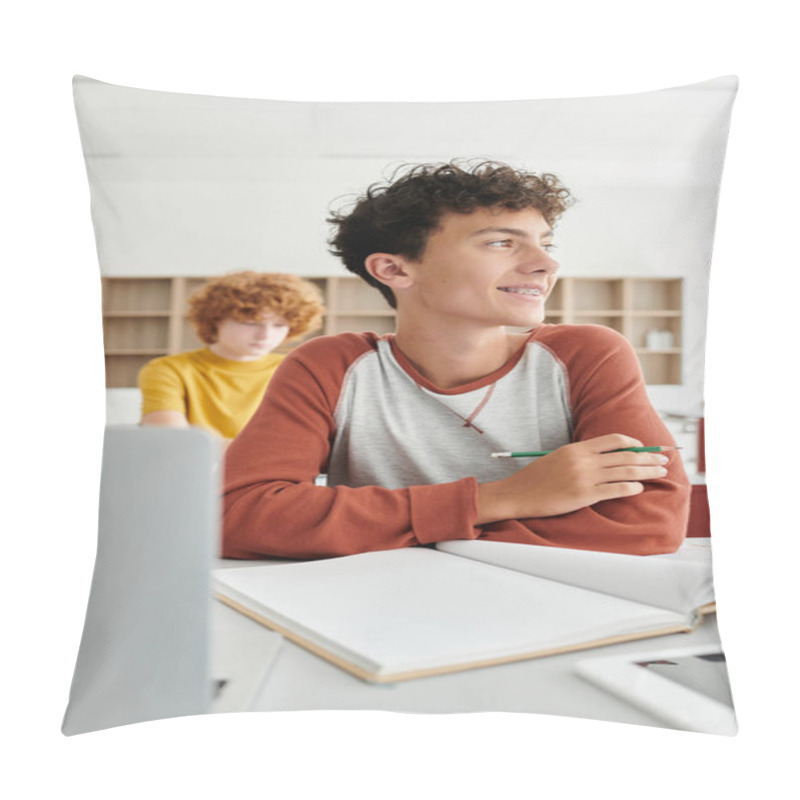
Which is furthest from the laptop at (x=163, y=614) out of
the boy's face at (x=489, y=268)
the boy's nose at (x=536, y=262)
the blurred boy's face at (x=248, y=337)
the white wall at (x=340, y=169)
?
the boy's nose at (x=536, y=262)

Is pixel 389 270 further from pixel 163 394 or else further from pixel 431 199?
pixel 163 394

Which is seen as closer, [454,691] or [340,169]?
[454,691]

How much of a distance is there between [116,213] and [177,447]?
0.39 meters

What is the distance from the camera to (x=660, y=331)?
137 cm

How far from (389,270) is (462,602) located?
0.51 metres

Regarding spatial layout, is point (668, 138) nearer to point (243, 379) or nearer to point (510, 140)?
point (510, 140)

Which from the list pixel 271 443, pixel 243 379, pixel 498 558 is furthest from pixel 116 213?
pixel 498 558

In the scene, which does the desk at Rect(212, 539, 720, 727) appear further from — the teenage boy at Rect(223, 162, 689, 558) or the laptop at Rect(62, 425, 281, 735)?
the teenage boy at Rect(223, 162, 689, 558)

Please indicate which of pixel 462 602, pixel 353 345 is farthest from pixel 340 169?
pixel 462 602

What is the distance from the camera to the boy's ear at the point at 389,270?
1371mm

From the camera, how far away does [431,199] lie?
137 centimetres

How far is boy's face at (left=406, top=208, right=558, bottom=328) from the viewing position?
137 cm

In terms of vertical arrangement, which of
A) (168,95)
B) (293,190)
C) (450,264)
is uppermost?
(168,95)

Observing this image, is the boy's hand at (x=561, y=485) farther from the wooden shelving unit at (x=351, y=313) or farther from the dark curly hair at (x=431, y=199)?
the dark curly hair at (x=431, y=199)
